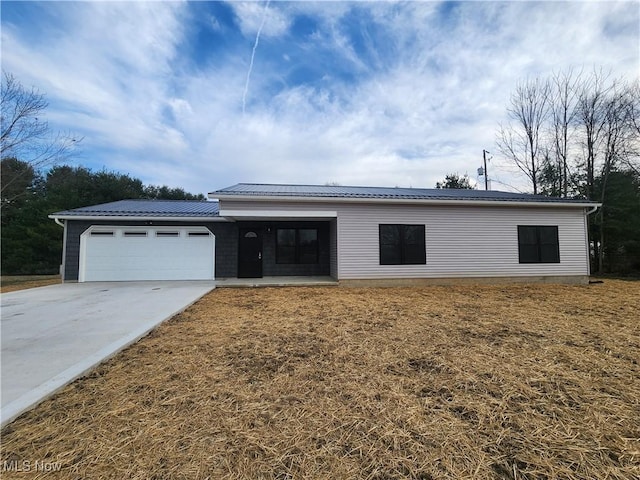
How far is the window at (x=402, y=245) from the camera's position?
31.7ft

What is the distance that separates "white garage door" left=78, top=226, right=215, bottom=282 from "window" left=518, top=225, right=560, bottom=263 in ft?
37.9

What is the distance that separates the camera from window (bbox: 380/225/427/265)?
9.65m

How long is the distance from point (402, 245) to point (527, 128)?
14.6 m

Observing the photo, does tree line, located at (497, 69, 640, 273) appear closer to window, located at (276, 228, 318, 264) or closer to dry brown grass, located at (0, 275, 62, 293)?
window, located at (276, 228, 318, 264)

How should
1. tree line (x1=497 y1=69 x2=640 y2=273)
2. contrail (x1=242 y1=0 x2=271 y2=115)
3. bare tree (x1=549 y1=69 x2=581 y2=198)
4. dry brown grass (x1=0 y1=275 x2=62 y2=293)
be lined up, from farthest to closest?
bare tree (x1=549 y1=69 x2=581 y2=198)
tree line (x1=497 y1=69 x2=640 y2=273)
dry brown grass (x1=0 y1=275 x2=62 y2=293)
contrail (x1=242 y1=0 x2=271 y2=115)

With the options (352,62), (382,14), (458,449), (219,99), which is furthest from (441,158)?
(458,449)

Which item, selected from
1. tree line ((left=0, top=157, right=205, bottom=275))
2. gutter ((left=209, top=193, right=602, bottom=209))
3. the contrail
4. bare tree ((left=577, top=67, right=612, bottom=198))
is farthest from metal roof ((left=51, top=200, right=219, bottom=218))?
bare tree ((left=577, top=67, right=612, bottom=198))

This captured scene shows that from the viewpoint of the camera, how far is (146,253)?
34.9ft

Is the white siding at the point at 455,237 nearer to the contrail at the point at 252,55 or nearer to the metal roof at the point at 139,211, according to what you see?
the metal roof at the point at 139,211

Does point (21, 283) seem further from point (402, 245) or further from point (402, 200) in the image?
point (402, 200)

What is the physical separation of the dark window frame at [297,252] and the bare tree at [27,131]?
994 cm

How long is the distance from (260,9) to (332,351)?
8765 mm

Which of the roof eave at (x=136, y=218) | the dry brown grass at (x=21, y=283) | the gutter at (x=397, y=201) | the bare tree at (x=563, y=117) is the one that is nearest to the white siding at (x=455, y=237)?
the gutter at (x=397, y=201)

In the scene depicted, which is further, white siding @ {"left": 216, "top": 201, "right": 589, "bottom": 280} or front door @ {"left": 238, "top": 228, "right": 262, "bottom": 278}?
front door @ {"left": 238, "top": 228, "right": 262, "bottom": 278}
